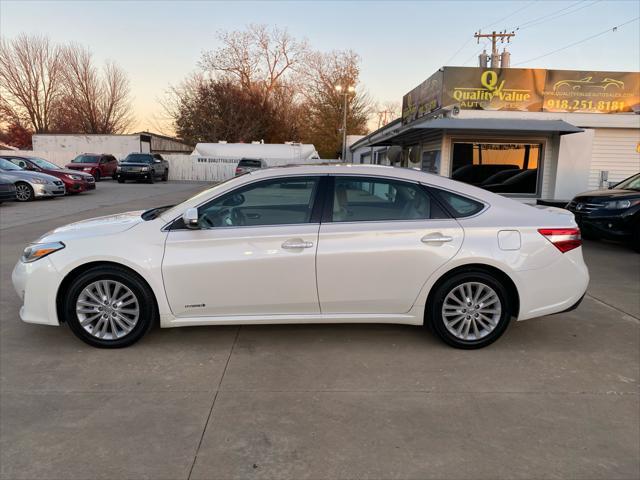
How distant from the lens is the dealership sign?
513 inches

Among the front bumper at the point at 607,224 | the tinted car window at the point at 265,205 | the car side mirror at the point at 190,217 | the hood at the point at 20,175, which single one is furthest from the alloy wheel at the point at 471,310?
the hood at the point at 20,175

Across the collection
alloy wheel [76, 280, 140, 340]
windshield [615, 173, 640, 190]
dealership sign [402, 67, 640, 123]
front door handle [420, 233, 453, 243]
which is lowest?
alloy wheel [76, 280, 140, 340]

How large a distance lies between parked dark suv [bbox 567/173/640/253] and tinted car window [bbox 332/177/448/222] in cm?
620

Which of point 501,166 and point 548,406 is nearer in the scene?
point 548,406

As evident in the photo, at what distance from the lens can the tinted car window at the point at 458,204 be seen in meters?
4.02

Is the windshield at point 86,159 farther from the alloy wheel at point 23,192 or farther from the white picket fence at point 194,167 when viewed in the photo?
the alloy wheel at point 23,192

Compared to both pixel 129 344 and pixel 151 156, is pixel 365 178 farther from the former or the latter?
pixel 151 156

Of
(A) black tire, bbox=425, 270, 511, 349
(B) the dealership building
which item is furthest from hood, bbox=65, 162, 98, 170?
(A) black tire, bbox=425, 270, 511, 349

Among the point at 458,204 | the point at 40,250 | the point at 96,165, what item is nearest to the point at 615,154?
the point at 458,204

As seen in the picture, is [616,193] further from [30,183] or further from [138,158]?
[138,158]

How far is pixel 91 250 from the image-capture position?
151 inches

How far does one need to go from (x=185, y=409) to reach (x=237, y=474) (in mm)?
783

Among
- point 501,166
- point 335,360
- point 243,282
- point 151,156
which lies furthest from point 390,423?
point 151,156

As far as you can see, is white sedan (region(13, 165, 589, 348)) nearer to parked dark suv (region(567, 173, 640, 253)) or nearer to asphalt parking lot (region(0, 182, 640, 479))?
asphalt parking lot (region(0, 182, 640, 479))
